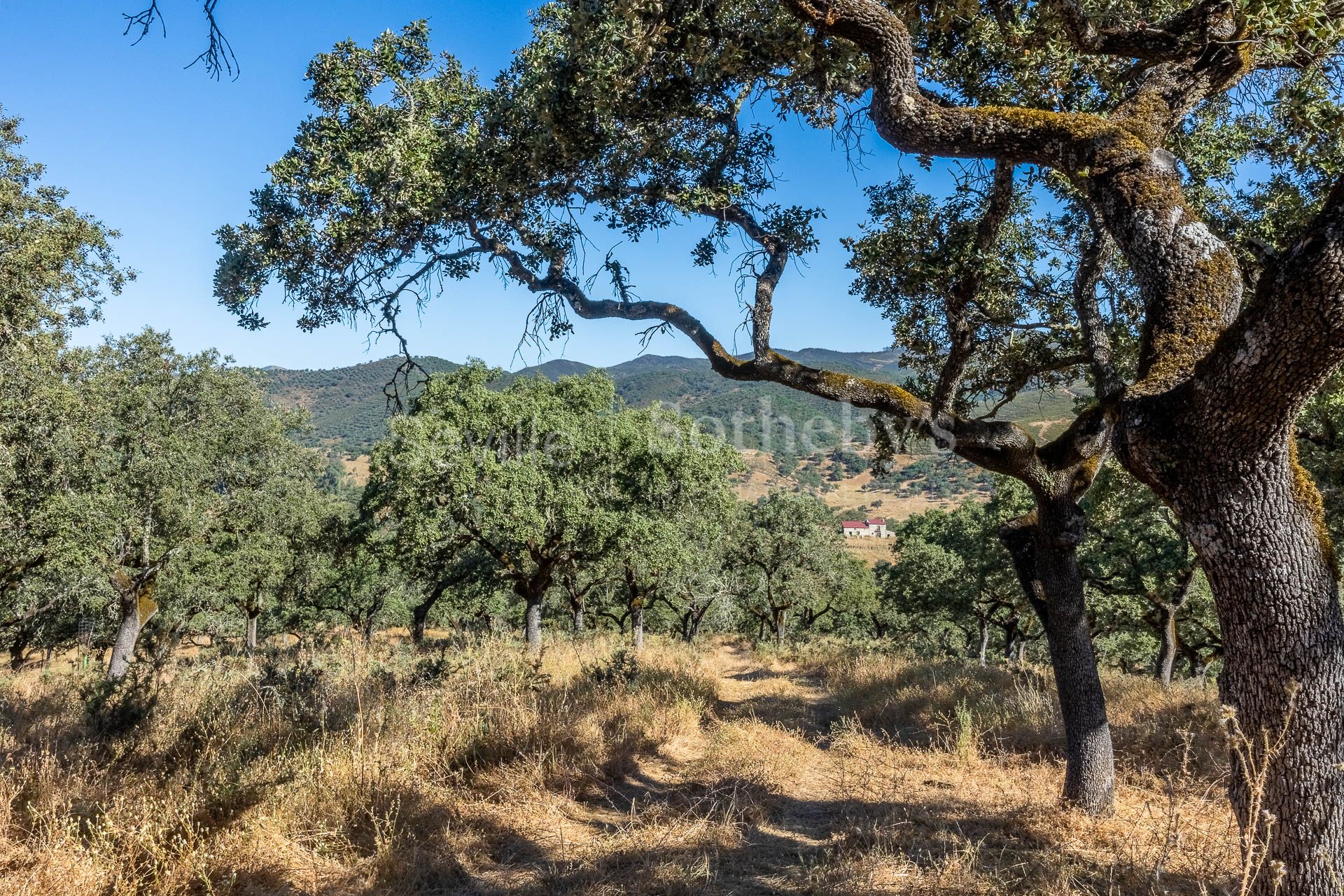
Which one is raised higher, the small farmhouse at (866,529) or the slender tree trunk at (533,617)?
the slender tree trunk at (533,617)

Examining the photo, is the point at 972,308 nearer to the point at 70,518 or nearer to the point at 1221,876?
the point at 1221,876

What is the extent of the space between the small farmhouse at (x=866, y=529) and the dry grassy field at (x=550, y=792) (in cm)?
12141

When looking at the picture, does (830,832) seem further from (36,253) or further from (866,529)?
(866,529)

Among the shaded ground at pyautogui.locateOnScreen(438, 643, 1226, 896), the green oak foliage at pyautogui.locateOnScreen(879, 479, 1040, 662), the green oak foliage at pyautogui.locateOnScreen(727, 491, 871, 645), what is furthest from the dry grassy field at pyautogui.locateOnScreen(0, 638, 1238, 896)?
the green oak foliage at pyautogui.locateOnScreen(727, 491, 871, 645)

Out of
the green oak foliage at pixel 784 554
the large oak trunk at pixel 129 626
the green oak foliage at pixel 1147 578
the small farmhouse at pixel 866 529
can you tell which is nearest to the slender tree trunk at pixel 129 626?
the large oak trunk at pixel 129 626

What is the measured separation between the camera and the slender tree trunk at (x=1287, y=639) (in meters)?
A: 2.83

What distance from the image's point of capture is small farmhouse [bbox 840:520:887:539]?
127 m

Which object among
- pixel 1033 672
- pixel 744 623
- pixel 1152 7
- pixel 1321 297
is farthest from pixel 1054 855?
pixel 744 623

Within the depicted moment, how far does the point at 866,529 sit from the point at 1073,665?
132293mm

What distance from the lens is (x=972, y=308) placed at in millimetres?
7016

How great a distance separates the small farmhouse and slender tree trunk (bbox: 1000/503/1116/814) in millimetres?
122774

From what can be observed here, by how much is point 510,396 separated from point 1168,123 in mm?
15734

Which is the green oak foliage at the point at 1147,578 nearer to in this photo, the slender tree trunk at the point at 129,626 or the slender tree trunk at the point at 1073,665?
the slender tree trunk at the point at 1073,665

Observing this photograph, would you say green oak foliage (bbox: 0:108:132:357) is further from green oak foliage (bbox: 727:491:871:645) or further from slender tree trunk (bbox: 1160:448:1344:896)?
green oak foliage (bbox: 727:491:871:645)
